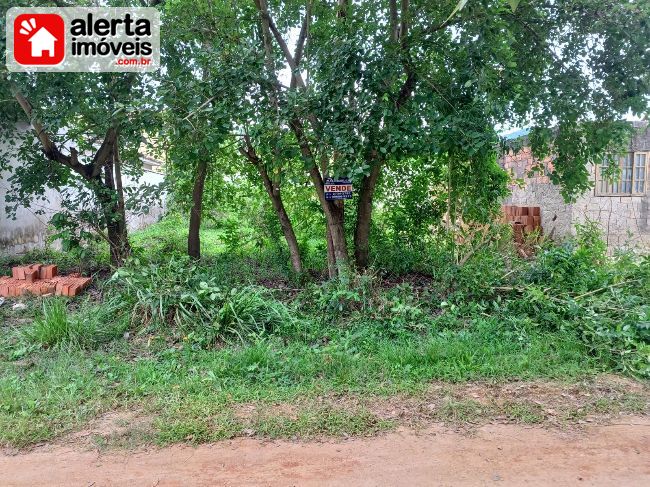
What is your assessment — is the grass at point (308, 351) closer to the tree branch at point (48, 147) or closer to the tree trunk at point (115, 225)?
the tree trunk at point (115, 225)

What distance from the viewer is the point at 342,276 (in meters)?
5.39

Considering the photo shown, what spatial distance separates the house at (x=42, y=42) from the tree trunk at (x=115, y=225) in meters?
1.81

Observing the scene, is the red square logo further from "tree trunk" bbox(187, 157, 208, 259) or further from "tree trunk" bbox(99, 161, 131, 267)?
"tree trunk" bbox(187, 157, 208, 259)

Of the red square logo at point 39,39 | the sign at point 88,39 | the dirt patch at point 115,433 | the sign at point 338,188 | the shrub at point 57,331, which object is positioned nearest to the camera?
the dirt patch at point 115,433

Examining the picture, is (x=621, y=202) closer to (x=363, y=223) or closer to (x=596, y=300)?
(x=596, y=300)

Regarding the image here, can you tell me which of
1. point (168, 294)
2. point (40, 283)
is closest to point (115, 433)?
point (168, 294)

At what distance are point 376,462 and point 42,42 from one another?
19.8 ft

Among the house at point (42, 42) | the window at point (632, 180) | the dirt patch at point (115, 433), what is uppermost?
the house at point (42, 42)

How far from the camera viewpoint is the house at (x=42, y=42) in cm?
554

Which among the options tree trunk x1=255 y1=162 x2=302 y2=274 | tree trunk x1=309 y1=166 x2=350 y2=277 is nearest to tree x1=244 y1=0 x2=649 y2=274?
tree trunk x1=309 y1=166 x2=350 y2=277

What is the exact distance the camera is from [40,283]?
6.19 meters

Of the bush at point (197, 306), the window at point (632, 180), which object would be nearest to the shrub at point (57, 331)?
the bush at point (197, 306)

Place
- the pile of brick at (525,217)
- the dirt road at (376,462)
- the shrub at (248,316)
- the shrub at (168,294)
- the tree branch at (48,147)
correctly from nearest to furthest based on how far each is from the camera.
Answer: the dirt road at (376,462) < the shrub at (248,316) < the shrub at (168,294) < the tree branch at (48,147) < the pile of brick at (525,217)

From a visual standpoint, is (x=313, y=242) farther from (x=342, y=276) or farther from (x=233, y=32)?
(x=233, y=32)
